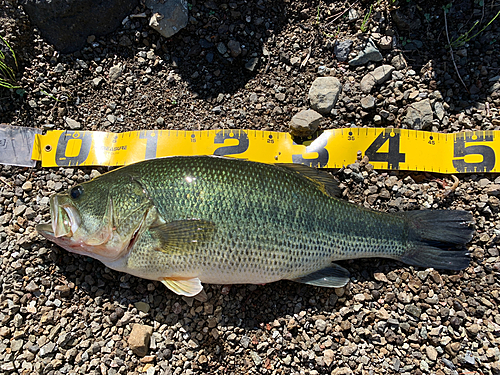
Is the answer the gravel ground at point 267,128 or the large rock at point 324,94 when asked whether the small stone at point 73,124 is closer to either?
the gravel ground at point 267,128

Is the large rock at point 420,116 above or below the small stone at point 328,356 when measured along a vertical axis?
above

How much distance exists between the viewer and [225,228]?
324 centimetres

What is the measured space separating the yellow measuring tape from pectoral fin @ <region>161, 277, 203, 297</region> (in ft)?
5.28

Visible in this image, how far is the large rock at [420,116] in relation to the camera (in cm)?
418

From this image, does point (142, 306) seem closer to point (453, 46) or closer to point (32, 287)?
point (32, 287)

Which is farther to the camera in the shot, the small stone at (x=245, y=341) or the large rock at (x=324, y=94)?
the large rock at (x=324, y=94)

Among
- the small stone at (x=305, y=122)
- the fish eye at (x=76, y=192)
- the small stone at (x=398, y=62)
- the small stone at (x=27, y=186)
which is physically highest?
the small stone at (x=398, y=62)

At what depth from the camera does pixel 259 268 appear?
3338 millimetres

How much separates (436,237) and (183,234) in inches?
106

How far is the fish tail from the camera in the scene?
3.59 metres

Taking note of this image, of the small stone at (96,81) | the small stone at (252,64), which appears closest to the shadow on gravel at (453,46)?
the small stone at (252,64)

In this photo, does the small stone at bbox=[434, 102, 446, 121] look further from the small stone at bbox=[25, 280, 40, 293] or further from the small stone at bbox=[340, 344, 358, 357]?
the small stone at bbox=[25, 280, 40, 293]

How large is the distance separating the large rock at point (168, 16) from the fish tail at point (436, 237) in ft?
12.2

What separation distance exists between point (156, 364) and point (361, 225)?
260cm
